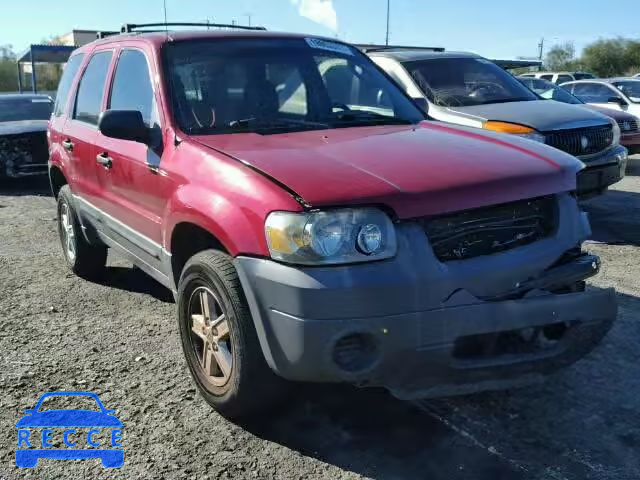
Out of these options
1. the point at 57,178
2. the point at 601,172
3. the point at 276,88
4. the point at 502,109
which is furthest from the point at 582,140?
the point at 57,178

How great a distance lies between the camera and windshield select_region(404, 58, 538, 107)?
743cm

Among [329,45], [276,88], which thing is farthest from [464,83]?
[276,88]

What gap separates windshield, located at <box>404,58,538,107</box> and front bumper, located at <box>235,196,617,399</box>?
15.7ft

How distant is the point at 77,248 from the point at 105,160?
4.76 feet

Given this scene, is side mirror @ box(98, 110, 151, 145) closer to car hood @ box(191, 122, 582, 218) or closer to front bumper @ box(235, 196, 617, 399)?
car hood @ box(191, 122, 582, 218)

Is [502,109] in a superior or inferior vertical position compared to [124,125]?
inferior

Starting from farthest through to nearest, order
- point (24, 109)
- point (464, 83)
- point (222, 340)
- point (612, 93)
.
Answer: point (612, 93), point (24, 109), point (464, 83), point (222, 340)

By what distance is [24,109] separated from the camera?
12039mm

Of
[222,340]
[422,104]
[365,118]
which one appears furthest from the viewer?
[422,104]

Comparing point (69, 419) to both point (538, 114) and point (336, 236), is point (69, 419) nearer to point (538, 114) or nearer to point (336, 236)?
point (336, 236)

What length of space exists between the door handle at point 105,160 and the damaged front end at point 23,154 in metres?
6.62

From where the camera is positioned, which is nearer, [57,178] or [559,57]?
[57,178]

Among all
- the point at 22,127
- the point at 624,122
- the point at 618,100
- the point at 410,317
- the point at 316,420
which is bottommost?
the point at 316,420

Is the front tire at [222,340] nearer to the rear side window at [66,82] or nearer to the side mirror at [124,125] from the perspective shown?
the side mirror at [124,125]
